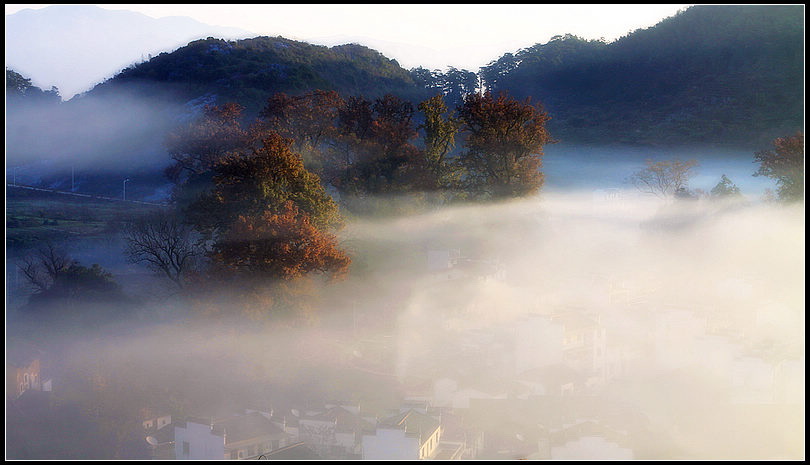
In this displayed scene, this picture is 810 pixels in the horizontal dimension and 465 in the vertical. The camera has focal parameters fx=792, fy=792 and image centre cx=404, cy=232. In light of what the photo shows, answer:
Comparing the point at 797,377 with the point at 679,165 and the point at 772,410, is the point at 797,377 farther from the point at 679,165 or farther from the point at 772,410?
the point at 679,165

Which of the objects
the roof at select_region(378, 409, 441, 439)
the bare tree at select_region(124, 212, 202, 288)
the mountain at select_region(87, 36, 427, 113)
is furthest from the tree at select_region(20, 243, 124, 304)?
the mountain at select_region(87, 36, 427, 113)

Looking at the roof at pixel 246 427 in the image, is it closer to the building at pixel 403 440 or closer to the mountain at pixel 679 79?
the building at pixel 403 440

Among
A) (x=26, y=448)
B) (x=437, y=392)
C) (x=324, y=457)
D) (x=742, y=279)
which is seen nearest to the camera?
(x=324, y=457)

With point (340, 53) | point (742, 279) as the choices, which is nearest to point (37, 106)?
point (340, 53)

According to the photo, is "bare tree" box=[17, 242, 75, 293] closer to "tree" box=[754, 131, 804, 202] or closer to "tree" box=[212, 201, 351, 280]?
"tree" box=[212, 201, 351, 280]

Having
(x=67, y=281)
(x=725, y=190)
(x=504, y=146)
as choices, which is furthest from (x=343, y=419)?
(x=725, y=190)

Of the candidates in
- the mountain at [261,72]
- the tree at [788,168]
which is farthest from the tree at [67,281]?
the mountain at [261,72]
